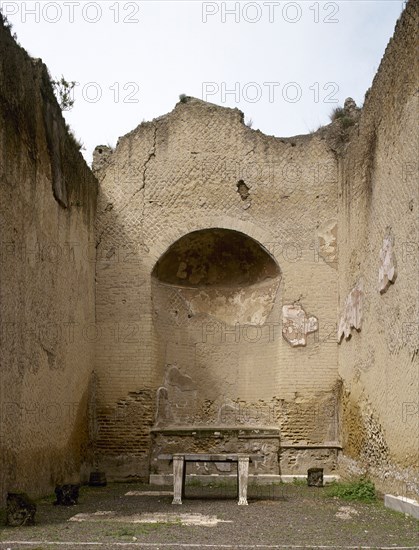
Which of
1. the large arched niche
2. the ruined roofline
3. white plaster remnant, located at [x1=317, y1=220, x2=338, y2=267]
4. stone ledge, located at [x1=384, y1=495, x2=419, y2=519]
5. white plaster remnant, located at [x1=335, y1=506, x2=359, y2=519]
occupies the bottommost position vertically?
white plaster remnant, located at [x1=335, y1=506, x2=359, y2=519]

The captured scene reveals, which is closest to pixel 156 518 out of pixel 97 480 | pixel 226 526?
pixel 226 526

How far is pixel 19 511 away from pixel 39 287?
11.8ft

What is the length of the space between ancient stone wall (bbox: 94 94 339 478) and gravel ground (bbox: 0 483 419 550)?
109 inches

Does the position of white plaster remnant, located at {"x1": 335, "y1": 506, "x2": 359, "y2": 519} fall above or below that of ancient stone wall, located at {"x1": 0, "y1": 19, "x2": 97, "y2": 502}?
below

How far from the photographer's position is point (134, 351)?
13055mm

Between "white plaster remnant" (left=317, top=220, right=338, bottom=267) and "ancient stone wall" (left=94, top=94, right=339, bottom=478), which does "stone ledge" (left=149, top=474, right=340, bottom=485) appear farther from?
"white plaster remnant" (left=317, top=220, right=338, bottom=267)

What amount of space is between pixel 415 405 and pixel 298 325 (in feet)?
15.5

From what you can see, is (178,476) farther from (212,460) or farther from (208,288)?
(208,288)

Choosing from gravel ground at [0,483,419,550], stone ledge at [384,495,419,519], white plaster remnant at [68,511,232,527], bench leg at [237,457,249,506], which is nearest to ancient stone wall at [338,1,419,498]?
stone ledge at [384,495,419,519]

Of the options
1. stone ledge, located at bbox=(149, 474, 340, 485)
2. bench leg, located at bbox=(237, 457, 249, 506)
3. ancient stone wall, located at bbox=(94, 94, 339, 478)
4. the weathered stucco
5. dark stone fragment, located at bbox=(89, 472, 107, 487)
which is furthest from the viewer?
ancient stone wall, located at bbox=(94, 94, 339, 478)

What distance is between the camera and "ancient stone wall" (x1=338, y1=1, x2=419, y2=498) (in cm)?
861

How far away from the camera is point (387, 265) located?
31.3ft

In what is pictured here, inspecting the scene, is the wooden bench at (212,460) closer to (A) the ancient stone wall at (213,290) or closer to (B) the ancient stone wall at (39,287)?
(B) the ancient stone wall at (39,287)

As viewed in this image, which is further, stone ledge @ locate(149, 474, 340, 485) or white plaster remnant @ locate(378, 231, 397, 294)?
stone ledge @ locate(149, 474, 340, 485)
